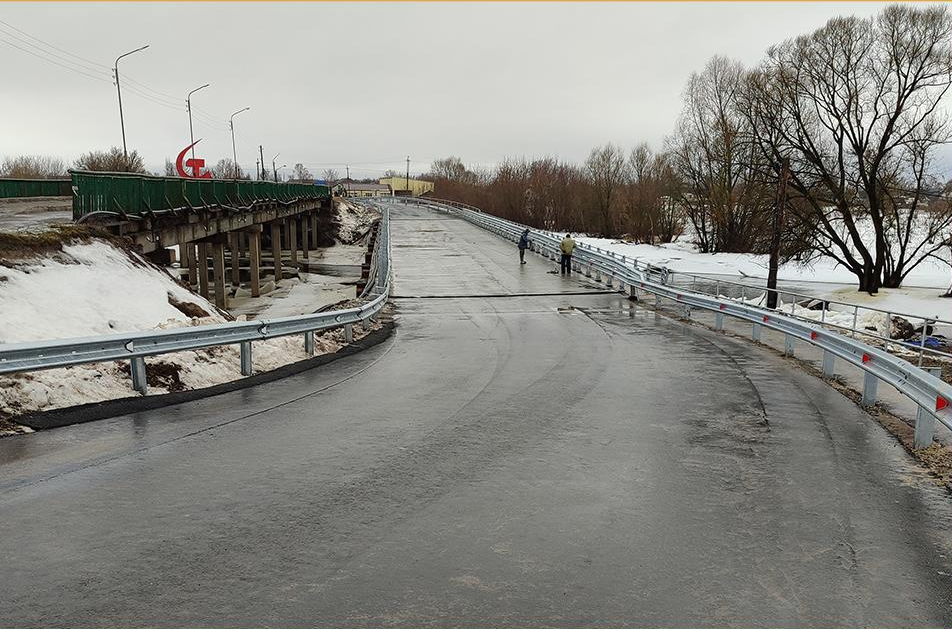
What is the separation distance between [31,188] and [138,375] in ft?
115

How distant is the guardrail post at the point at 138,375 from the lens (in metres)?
9.02

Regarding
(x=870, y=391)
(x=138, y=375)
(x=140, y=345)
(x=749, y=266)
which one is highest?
(x=140, y=345)

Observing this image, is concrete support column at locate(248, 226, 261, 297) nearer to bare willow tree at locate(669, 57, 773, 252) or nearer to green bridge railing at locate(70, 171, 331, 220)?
green bridge railing at locate(70, 171, 331, 220)

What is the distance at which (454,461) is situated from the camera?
22.4 ft

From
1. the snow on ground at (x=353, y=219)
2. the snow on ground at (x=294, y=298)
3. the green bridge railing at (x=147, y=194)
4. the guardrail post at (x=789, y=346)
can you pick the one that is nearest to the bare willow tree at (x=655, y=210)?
the snow on ground at (x=353, y=219)

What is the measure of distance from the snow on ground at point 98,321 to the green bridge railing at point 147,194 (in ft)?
9.62

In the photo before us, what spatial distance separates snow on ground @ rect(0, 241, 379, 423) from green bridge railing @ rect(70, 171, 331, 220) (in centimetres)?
293

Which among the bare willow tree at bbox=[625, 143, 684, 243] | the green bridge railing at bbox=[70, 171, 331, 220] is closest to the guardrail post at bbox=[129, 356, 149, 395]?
the green bridge railing at bbox=[70, 171, 331, 220]

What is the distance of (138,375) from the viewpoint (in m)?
9.08

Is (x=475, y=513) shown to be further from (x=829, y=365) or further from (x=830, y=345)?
(x=829, y=365)

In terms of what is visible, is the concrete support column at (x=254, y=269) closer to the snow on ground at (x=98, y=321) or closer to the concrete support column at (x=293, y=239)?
the concrete support column at (x=293, y=239)

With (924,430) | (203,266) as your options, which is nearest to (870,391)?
(924,430)

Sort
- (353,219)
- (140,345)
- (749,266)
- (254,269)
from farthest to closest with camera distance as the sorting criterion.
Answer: (353,219)
(749,266)
(254,269)
(140,345)

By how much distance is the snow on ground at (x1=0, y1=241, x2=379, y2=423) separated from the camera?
8.45 meters
